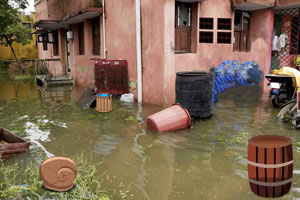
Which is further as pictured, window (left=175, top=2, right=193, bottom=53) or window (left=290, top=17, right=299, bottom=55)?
window (left=290, top=17, right=299, bottom=55)

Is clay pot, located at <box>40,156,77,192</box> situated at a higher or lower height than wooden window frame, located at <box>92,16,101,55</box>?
lower

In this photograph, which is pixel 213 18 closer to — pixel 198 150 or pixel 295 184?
pixel 198 150

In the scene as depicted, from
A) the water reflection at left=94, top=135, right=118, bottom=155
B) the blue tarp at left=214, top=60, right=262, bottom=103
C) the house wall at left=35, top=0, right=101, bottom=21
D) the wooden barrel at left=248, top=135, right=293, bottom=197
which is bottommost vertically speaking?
the water reflection at left=94, top=135, right=118, bottom=155

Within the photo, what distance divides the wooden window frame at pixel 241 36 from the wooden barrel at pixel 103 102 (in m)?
6.01

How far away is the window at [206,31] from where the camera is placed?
961cm

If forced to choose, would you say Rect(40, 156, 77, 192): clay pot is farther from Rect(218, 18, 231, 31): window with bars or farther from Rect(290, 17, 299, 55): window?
Rect(290, 17, 299, 55): window

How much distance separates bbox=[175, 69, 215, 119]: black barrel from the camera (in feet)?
22.9

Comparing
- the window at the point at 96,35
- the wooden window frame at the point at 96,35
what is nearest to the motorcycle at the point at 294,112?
the wooden window frame at the point at 96,35

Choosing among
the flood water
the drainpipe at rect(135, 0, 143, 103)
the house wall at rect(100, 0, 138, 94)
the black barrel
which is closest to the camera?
the flood water

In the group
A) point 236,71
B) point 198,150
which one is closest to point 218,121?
point 198,150

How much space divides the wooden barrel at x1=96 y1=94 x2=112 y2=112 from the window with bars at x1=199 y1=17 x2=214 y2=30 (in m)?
4.07

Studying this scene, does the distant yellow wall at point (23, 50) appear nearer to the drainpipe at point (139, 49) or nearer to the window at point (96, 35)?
the window at point (96, 35)

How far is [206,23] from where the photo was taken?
9.67 m

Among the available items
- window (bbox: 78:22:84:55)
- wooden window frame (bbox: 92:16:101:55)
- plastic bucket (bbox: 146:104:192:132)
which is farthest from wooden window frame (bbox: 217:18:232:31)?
window (bbox: 78:22:84:55)
